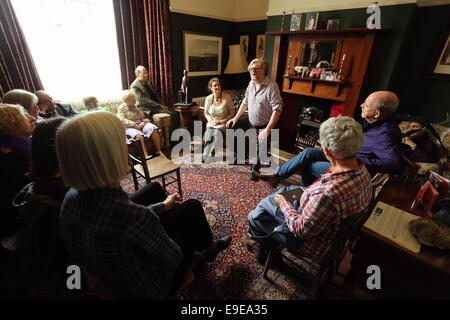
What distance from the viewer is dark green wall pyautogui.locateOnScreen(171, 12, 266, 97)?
3.99 metres

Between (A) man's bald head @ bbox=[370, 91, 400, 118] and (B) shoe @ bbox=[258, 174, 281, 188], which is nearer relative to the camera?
(A) man's bald head @ bbox=[370, 91, 400, 118]

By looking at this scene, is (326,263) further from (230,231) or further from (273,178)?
(273,178)

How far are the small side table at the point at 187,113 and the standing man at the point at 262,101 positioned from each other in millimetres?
1232

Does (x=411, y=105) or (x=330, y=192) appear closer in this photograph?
(x=330, y=192)

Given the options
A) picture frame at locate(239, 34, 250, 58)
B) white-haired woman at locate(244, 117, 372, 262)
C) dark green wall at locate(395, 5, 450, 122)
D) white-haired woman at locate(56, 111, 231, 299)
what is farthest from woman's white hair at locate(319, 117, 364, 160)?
picture frame at locate(239, 34, 250, 58)

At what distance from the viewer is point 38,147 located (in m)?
1.00

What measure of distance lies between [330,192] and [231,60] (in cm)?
425

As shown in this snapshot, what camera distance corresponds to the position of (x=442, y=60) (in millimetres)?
2525

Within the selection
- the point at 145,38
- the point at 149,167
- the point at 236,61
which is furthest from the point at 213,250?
the point at 236,61

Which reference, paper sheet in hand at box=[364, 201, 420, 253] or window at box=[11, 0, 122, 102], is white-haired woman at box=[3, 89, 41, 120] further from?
paper sheet in hand at box=[364, 201, 420, 253]

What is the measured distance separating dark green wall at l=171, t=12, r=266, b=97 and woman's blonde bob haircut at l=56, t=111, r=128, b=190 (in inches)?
150
